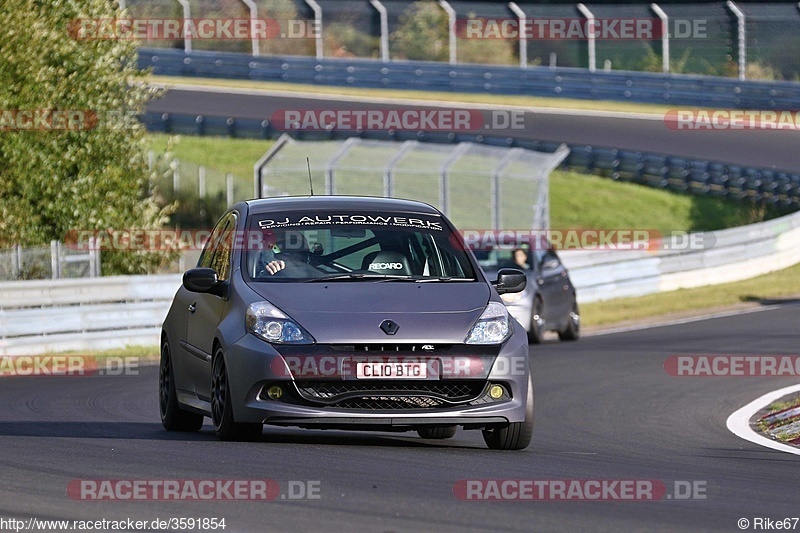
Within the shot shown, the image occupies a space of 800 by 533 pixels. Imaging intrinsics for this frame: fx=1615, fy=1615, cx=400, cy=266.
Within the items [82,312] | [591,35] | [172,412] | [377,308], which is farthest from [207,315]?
[591,35]

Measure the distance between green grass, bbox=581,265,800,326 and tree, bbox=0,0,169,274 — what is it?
7.15 metres

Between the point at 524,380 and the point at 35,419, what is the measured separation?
440 centimetres

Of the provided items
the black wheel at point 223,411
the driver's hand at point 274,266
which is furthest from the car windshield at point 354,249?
the black wheel at point 223,411

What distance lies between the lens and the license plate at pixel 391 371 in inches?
364

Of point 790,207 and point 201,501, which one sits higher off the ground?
point 201,501

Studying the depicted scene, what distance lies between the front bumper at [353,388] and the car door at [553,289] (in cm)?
1154

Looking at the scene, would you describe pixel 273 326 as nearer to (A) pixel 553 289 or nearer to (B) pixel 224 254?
(B) pixel 224 254

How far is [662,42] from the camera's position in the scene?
4084 centimetres

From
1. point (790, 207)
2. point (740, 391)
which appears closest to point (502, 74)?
point (790, 207)

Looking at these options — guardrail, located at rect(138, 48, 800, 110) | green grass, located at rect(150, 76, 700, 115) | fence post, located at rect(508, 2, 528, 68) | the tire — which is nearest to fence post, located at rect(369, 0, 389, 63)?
guardrail, located at rect(138, 48, 800, 110)

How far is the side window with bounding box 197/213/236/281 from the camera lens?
10.5 m

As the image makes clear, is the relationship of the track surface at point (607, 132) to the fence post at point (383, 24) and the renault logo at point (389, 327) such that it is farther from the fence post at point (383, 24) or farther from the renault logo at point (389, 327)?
the renault logo at point (389, 327)

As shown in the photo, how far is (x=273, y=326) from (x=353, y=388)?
59 centimetres

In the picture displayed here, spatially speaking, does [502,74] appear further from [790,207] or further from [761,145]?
[790,207]
